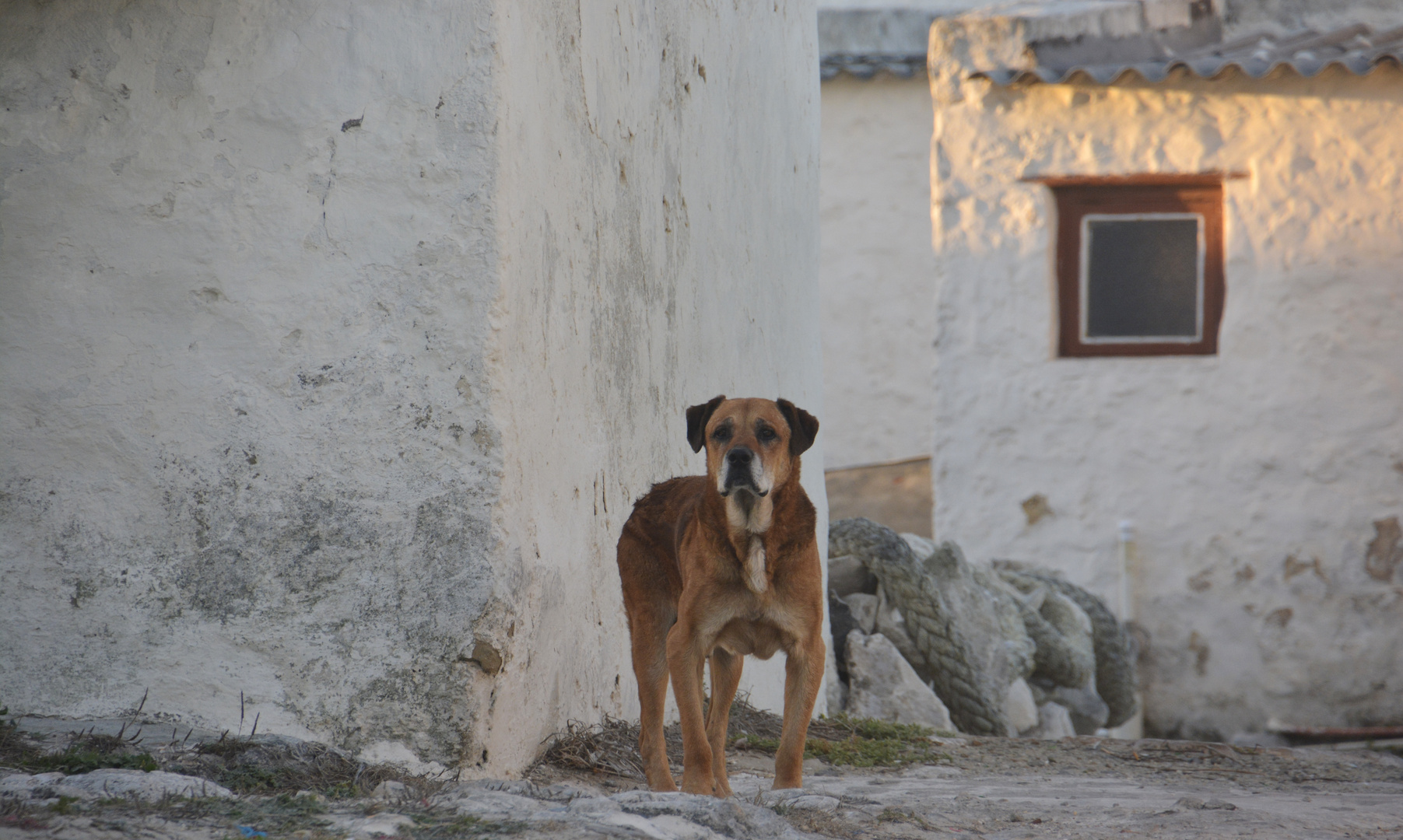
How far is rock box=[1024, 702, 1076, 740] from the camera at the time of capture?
26.4 ft

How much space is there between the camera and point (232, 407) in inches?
144

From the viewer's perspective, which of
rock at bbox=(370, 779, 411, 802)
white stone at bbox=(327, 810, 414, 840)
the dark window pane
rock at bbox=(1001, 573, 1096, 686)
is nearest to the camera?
white stone at bbox=(327, 810, 414, 840)

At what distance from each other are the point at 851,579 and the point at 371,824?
5.25 meters

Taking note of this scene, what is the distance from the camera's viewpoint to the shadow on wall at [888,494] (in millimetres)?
14438

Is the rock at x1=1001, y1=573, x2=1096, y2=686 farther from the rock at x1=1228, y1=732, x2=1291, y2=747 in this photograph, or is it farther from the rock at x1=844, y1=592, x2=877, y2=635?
the rock at x1=1228, y1=732, x2=1291, y2=747

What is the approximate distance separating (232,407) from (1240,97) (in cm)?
844

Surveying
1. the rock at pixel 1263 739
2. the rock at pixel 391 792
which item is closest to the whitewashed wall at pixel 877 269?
the rock at pixel 1263 739

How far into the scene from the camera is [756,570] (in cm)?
391

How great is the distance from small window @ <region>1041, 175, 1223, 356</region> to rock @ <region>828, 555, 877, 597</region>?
3.37 meters

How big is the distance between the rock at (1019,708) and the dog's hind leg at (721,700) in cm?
361

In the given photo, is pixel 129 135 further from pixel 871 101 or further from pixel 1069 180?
pixel 871 101

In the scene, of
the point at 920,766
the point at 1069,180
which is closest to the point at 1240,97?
the point at 1069,180

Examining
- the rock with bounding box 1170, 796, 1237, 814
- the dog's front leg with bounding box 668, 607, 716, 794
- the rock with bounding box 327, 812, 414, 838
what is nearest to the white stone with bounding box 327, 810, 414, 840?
the rock with bounding box 327, 812, 414, 838

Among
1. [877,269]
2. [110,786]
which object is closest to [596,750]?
[110,786]
